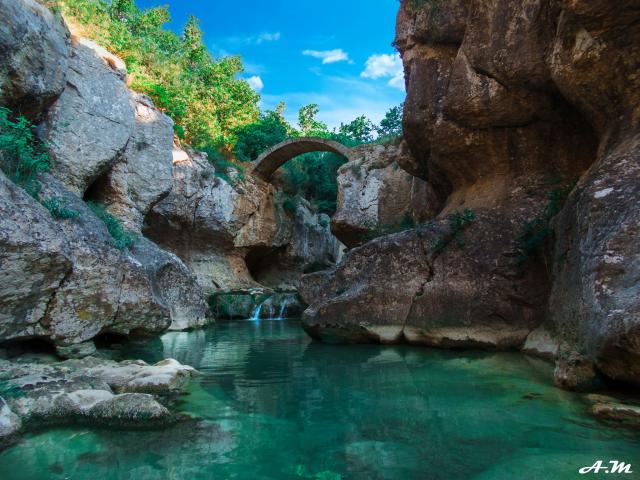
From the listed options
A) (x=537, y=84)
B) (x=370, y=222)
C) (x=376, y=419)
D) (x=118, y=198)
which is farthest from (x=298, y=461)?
(x=370, y=222)

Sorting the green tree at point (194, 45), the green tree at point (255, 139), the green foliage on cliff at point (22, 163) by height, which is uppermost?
the green tree at point (194, 45)

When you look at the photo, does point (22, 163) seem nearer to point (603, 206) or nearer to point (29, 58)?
point (29, 58)

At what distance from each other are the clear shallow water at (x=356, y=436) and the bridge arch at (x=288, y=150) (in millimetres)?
16679

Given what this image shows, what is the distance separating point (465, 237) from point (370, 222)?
900 cm

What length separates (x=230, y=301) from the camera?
15484 mm

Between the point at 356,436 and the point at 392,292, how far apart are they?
16.1 ft

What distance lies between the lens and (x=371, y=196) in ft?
56.3

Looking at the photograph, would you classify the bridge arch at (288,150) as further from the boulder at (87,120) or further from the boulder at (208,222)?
the boulder at (87,120)

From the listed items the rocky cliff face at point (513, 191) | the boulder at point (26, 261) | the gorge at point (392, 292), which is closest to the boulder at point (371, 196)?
the gorge at point (392, 292)

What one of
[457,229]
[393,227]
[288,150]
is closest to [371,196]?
[393,227]

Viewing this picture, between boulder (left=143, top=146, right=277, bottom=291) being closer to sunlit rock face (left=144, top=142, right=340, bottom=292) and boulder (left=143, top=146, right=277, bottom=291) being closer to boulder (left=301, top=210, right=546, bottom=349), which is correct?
sunlit rock face (left=144, top=142, right=340, bottom=292)

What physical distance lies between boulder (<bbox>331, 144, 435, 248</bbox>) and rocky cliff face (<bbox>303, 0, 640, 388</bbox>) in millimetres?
6139

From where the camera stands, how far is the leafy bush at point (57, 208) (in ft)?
18.7

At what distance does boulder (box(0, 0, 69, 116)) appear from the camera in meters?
5.80
